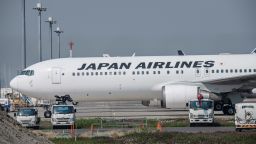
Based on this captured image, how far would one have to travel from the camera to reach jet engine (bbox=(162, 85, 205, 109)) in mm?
48062

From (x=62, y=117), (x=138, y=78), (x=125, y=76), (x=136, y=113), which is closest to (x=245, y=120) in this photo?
(x=62, y=117)

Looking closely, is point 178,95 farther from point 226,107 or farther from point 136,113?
point 136,113

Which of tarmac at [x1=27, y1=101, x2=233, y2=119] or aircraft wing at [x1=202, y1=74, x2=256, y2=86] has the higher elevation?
aircraft wing at [x1=202, y1=74, x2=256, y2=86]

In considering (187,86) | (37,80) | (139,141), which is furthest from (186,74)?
(139,141)

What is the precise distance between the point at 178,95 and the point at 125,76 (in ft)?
15.3

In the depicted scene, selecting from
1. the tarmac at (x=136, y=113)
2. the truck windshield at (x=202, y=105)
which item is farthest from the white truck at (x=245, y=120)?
the tarmac at (x=136, y=113)

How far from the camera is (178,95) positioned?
158ft

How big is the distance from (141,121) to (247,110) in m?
10.6

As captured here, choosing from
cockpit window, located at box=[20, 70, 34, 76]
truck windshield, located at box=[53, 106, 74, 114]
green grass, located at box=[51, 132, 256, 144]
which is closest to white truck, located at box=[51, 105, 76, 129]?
truck windshield, located at box=[53, 106, 74, 114]

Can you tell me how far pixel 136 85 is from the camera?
50031mm

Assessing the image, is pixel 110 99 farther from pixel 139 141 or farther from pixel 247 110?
pixel 139 141

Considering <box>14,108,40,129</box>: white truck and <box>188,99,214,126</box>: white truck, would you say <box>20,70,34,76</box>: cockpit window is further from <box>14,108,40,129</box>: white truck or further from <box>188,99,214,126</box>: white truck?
<box>188,99,214,126</box>: white truck

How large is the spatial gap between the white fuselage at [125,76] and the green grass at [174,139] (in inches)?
681

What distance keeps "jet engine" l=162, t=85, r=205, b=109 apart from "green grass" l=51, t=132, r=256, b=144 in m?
15.5
